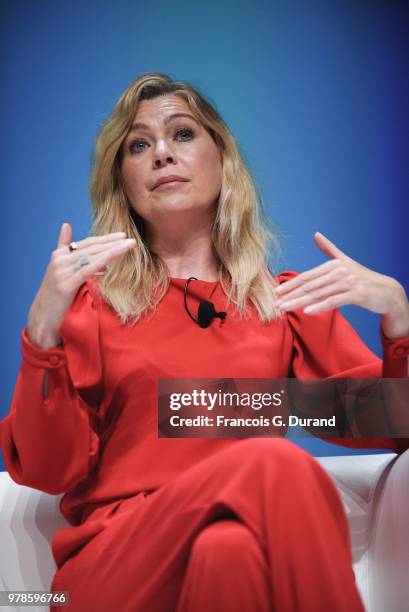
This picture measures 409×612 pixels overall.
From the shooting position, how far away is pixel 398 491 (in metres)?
1.39

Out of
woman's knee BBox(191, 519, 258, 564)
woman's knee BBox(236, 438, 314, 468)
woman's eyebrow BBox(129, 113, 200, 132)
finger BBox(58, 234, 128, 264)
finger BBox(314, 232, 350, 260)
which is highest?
woman's eyebrow BBox(129, 113, 200, 132)

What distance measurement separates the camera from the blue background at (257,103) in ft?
5.55

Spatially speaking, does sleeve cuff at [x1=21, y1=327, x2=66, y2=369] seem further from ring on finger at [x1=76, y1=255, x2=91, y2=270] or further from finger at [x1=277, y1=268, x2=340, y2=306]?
finger at [x1=277, y1=268, x2=340, y2=306]

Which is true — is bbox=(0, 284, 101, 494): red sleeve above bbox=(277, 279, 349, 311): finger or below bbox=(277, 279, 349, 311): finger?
below

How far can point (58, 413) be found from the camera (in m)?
1.31

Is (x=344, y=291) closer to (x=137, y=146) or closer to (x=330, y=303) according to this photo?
(x=330, y=303)

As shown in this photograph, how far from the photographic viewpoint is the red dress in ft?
3.28

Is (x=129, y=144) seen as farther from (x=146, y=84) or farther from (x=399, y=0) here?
(x=399, y=0)

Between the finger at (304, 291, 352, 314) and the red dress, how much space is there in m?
0.16

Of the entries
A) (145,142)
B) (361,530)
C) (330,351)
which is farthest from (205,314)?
(361,530)

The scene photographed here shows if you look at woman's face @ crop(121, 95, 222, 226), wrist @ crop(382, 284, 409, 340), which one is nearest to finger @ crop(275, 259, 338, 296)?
wrist @ crop(382, 284, 409, 340)

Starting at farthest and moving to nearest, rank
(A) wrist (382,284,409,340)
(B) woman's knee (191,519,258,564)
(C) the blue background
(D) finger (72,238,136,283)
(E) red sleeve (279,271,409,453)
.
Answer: (C) the blue background < (E) red sleeve (279,271,409,453) < (A) wrist (382,284,409,340) < (D) finger (72,238,136,283) < (B) woman's knee (191,519,258,564)

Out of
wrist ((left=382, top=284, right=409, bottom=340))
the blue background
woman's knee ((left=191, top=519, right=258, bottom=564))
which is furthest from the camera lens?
the blue background

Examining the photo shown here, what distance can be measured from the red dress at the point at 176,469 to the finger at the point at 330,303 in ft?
0.52
